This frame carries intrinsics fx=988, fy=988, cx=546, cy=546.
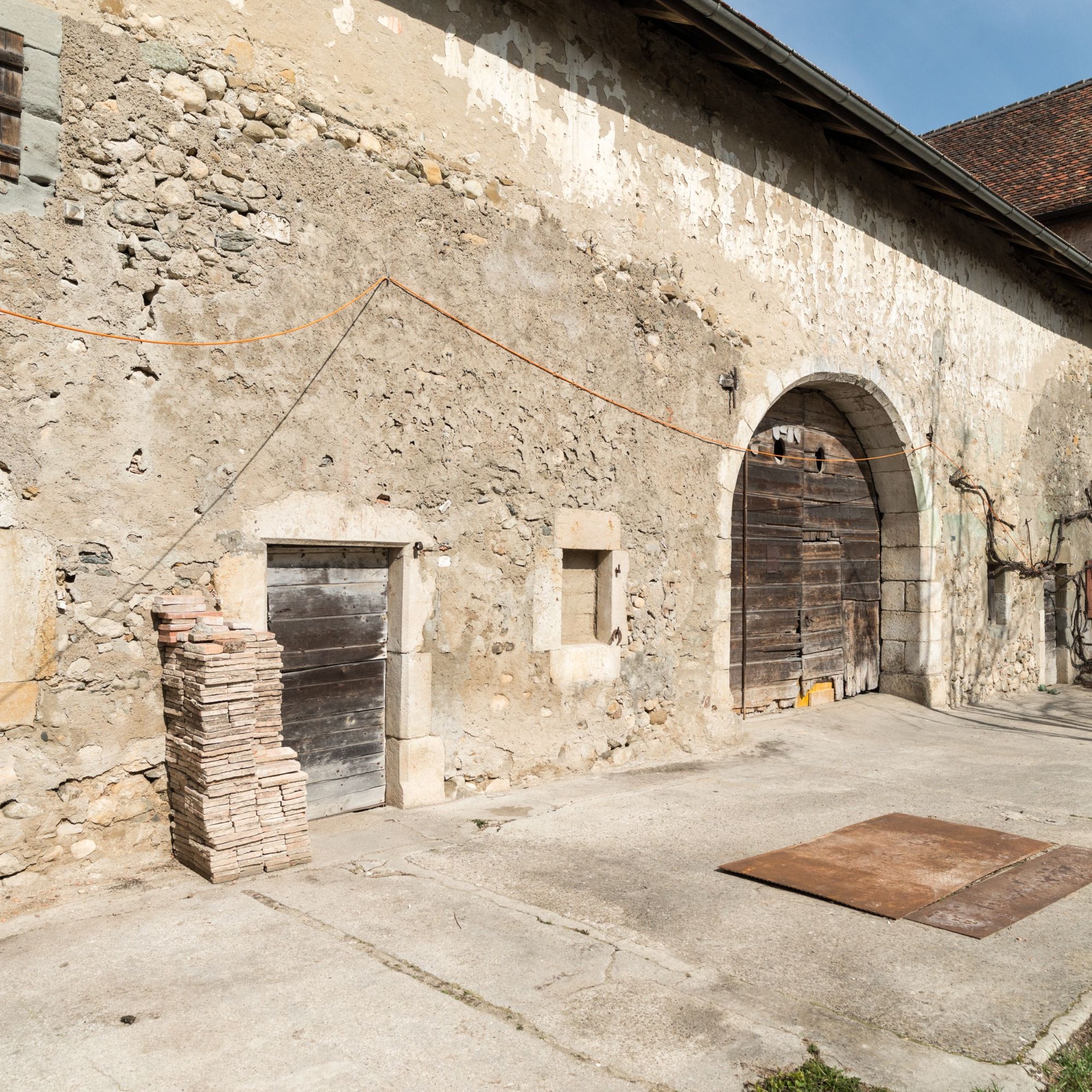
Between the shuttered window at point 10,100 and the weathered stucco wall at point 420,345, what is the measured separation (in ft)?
0.58

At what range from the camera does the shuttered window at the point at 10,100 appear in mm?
3965

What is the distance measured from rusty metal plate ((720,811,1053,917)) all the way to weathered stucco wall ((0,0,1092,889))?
185 cm

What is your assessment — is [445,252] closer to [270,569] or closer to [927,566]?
[270,569]

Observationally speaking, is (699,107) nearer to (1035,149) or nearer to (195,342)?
(195,342)

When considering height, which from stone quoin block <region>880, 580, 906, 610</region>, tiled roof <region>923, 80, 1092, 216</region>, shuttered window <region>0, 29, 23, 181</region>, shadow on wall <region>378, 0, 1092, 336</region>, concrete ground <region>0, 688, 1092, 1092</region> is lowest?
concrete ground <region>0, 688, 1092, 1092</region>

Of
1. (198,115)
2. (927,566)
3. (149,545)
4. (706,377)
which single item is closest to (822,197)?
(706,377)

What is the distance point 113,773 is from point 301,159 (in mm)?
3024

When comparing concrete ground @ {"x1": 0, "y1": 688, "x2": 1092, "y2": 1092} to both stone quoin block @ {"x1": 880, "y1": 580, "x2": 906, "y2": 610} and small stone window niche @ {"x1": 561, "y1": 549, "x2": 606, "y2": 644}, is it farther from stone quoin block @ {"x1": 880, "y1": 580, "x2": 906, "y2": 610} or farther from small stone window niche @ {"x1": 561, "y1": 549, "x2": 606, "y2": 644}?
stone quoin block @ {"x1": 880, "y1": 580, "x2": 906, "y2": 610}

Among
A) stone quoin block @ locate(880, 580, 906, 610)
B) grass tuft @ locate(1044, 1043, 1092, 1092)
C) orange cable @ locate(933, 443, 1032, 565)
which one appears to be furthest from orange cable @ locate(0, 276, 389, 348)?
orange cable @ locate(933, 443, 1032, 565)

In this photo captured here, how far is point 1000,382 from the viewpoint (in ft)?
35.2

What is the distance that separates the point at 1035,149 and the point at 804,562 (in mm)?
10026

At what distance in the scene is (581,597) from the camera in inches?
254

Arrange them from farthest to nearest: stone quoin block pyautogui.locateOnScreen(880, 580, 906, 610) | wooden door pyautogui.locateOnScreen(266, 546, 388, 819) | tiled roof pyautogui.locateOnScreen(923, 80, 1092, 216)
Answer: tiled roof pyautogui.locateOnScreen(923, 80, 1092, 216) < stone quoin block pyautogui.locateOnScreen(880, 580, 906, 610) < wooden door pyautogui.locateOnScreen(266, 546, 388, 819)

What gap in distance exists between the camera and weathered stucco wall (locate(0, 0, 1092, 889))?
4.14 m
